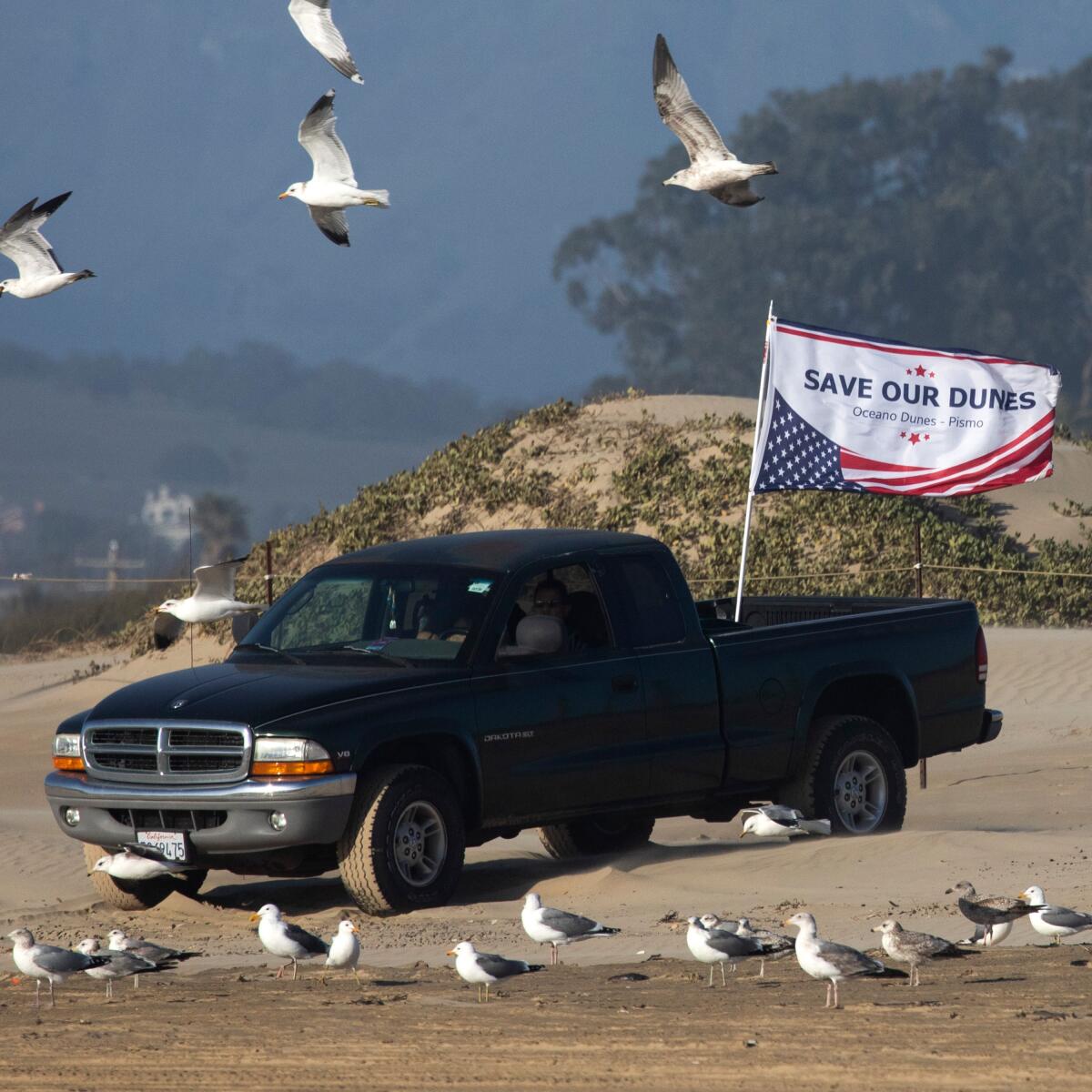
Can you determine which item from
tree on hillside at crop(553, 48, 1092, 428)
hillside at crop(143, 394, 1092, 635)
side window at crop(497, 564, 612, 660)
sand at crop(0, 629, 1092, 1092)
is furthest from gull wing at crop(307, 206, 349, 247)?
tree on hillside at crop(553, 48, 1092, 428)

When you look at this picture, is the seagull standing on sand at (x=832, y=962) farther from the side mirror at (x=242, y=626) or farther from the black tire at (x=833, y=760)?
the side mirror at (x=242, y=626)

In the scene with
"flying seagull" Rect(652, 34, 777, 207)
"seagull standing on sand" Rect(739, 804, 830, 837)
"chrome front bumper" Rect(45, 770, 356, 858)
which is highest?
"flying seagull" Rect(652, 34, 777, 207)

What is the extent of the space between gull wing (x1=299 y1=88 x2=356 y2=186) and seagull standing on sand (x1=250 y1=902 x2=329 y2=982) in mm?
6428

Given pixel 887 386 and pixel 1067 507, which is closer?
pixel 887 386

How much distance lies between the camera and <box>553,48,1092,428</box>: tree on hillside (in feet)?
301

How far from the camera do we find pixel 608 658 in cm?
1138

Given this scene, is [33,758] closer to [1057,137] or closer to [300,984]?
[300,984]

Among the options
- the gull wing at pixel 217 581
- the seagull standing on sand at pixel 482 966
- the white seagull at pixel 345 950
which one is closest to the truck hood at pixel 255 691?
the white seagull at pixel 345 950

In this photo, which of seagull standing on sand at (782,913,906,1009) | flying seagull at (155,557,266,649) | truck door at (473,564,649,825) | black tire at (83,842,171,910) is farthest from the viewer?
flying seagull at (155,557,266,649)

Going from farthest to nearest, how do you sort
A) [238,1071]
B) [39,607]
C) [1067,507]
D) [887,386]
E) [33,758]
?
[39,607], [1067,507], [33,758], [887,386], [238,1071]

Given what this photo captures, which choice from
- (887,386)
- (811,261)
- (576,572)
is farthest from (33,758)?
(811,261)

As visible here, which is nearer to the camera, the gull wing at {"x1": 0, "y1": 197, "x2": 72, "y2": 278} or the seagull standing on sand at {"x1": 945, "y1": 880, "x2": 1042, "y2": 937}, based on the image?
the seagull standing on sand at {"x1": 945, "y1": 880, "x2": 1042, "y2": 937}

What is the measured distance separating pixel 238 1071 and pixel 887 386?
36.2 ft

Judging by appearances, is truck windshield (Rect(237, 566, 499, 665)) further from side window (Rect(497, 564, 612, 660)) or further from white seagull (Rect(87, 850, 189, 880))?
white seagull (Rect(87, 850, 189, 880))
